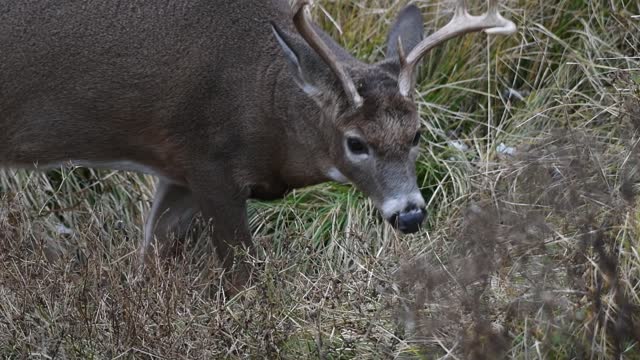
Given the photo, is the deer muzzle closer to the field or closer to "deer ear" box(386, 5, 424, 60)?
the field

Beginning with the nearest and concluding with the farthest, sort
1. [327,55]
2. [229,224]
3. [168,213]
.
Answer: [327,55] < [229,224] < [168,213]

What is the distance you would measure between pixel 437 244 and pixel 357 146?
55 centimetres

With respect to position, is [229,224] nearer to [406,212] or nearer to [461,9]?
[406,212]

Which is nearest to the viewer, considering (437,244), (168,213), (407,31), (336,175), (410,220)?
(410,220)

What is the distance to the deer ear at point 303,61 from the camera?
19.0 feet

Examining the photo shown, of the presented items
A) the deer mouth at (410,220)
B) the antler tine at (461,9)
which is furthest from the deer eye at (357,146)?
the antler tine at (461,9)

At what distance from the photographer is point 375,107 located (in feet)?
18.6

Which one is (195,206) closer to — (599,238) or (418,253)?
(418,253)

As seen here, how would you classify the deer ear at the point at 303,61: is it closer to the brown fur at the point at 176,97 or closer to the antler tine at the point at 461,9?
the brown fur at the point at 176,97

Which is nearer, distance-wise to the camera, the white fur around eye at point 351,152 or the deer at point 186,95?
the white fur around eye at point 351,152

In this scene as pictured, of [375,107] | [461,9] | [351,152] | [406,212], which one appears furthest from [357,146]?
[461,9]

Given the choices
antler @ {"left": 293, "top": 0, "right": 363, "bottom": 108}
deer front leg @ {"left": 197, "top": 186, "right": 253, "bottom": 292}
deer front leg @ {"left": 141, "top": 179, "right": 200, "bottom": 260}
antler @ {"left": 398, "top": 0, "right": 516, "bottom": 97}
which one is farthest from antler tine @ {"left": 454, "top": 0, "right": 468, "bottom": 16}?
deer front leg @ {"left": 141, "top": 179, "right": 200, "bottom": 260}

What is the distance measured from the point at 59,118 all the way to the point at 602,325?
115 inches

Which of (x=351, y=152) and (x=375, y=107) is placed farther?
(x=351, y=152)
